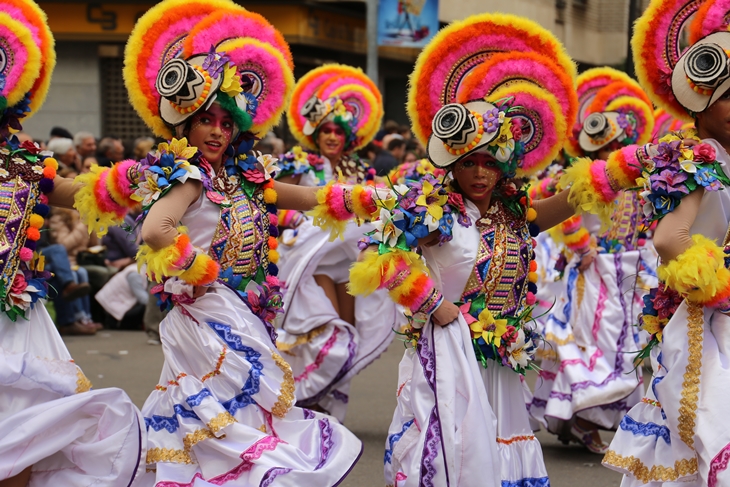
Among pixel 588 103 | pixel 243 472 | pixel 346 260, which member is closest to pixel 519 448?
pixel 243 472

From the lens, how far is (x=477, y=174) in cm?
496

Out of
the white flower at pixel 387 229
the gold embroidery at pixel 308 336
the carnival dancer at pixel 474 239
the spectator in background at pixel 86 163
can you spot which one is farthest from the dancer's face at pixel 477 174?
the spectator in background at pixel 86 163

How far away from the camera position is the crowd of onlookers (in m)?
11.0

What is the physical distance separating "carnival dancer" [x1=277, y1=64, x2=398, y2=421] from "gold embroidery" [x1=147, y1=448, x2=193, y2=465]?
2.55 m

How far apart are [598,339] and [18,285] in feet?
12.5

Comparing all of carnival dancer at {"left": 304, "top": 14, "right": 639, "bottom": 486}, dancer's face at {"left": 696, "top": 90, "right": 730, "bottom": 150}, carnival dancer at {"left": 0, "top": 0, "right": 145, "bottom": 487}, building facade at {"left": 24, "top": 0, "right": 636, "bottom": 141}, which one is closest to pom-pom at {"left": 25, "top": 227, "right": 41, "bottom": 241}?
carnival dancer at {"left": 0, "top": 0, "right": 145, "bottom": 487}

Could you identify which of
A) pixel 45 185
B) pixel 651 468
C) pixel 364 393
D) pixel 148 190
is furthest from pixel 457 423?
pixel 364 393

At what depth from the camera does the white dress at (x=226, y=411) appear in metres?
4.75

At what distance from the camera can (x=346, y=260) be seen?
7.84 metres

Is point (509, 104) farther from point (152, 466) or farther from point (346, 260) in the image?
point (346, 260)

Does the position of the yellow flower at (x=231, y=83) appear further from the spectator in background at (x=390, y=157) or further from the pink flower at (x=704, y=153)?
the spectator in background at (x=390, y=157)

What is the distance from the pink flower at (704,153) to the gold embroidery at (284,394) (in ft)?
6.53

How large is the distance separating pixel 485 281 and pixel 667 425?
1008 mm

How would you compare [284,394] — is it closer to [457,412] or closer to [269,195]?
[457,412]
